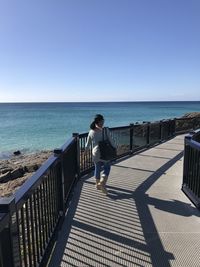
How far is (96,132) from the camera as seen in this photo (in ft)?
19.9

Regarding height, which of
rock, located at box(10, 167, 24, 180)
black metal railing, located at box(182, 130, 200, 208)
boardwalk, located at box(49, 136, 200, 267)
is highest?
black metal railing, located at box(182, 130, 200, 208)

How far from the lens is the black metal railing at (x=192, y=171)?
5.63 metres

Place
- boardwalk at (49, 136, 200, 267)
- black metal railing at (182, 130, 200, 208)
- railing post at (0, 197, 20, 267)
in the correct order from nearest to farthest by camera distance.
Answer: railing post at (0, 197, 20, 267)
boardwalk at (49, 136, 200, 267)
black metal railing at (182, 130, 200, 208)

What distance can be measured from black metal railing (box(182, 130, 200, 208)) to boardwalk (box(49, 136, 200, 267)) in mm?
156

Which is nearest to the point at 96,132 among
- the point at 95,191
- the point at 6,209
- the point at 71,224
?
the point at 95,191

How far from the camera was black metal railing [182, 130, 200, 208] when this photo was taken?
5.63 m

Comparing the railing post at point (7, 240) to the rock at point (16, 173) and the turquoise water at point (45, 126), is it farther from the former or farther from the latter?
the turquoise water at point (45, 126)

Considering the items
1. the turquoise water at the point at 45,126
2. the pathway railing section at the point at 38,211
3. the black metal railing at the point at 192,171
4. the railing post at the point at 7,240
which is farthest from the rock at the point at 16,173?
the railing post at the point at 7,240

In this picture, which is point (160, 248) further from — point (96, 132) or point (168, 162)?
point (168, 162)

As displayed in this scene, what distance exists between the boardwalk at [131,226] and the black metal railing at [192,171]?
6.1 inches

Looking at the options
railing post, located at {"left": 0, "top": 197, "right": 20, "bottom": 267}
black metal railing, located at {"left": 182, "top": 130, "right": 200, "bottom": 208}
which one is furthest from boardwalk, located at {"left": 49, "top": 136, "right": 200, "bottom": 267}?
railing post, located at {"left": 0, "top": 197, "right": 20, "bottom": 267}

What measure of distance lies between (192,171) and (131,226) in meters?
1.98

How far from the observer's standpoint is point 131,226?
15.5 feet

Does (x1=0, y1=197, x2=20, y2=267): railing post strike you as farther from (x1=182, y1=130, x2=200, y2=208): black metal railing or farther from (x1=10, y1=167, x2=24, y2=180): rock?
(x1=10, y1=167, x2=24, y2=180): rock
